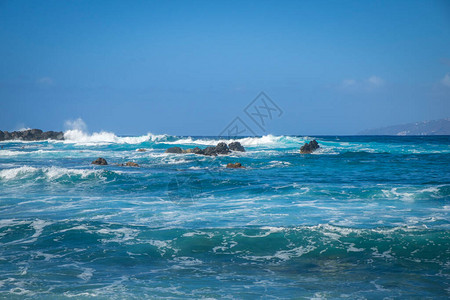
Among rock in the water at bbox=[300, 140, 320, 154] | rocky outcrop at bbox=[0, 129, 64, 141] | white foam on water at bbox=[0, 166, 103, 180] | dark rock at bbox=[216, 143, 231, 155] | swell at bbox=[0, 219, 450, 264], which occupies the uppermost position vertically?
rocky outcrop at bbox=[0, 129, 64, 141]

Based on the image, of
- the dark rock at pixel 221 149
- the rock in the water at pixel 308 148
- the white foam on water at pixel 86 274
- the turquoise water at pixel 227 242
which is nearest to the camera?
the turquoise water at pixel 227 242

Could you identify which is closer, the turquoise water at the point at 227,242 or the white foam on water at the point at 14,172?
the turquoise water at the point at 227,242

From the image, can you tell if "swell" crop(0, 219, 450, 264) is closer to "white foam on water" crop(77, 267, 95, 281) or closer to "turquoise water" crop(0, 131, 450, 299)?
"turquoise water" crop(0, 131, 450, 299)

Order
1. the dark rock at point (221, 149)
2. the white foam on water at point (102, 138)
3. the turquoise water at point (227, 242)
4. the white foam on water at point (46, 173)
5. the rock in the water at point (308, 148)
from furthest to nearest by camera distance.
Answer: the white foam on water at point (102, 138)
the rock in the water at point (308, 148)
the dark rock at point (221, 149)
the white foam on water at point (46, 173)
the turquoise water at point (227, 242)

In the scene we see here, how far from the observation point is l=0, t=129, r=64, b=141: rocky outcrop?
7188cm

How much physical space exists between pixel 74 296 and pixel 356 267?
167 inches

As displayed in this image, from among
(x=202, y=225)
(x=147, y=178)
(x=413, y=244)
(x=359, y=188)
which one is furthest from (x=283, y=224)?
(x=147, y=178)

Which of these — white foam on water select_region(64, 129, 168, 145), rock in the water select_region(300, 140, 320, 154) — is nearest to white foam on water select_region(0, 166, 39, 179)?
rock in the water select_region(300, 140, 320, 154)

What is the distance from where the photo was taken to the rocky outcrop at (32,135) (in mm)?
71875

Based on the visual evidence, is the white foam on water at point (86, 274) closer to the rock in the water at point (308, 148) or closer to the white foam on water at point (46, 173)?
the white foam on water at point (46, 173)

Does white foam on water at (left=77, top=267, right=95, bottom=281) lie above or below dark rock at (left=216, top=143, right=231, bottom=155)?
below

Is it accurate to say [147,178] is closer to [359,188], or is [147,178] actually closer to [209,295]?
[359,188]

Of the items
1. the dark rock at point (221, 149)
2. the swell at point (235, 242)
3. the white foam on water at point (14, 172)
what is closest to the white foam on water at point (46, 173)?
the white foam on water at point (14, 172)

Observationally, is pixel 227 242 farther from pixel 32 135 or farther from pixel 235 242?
pixel 32 135
